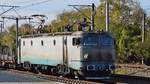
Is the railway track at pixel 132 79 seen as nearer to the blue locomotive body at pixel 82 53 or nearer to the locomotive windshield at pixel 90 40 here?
the blue locomotive body at pixel 82 53

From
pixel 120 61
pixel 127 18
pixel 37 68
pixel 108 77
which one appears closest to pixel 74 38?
pixel 108 77

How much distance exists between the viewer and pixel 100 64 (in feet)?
96.0

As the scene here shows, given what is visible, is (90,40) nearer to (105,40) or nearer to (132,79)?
(105,40)

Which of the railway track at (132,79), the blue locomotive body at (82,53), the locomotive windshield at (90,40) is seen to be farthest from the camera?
the locomotive windshield at (90,40)

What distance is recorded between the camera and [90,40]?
29.7m

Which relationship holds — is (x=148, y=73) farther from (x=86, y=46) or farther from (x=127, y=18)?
(x=127, y=18)

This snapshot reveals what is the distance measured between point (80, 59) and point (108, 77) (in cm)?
194

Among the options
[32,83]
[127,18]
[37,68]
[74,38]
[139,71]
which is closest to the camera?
[32,83]

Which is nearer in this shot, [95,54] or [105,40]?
[95,54]

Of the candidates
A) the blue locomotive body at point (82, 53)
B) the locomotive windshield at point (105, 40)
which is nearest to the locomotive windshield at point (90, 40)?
the blue locomotive body at point (82, 53)

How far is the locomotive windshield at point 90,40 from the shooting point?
96.8 ft

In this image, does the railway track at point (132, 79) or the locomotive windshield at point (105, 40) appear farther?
the locomotive windshield at point (105, 40)

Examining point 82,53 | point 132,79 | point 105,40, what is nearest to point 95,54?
point 82,53

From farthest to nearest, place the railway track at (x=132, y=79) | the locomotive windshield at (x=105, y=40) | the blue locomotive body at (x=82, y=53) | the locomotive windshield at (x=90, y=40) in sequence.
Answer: the locomotive windshield at (x=105, y=40)
the locomotive windshield at (x=90, y=40)
the blue locomotive body at (x=82, y=53)
the railway track at (x=132, y=79)
